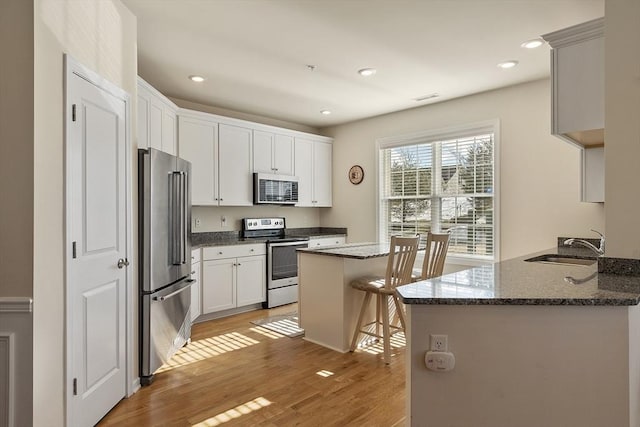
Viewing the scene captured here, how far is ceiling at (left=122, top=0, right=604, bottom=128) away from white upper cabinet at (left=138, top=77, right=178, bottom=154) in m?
0.27

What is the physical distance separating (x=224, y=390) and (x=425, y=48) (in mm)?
3070

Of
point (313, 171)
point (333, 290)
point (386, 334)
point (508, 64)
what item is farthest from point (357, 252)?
point (313, 171)

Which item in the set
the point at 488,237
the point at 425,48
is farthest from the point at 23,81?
the point at 488,237

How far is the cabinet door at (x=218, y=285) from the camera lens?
13.8 feet

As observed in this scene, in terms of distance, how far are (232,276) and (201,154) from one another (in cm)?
149

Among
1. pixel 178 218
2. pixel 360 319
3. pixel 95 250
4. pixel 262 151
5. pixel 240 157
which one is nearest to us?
pixel 95 250

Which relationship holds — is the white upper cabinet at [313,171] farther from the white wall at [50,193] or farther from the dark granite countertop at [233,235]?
the white wall at [50,193]

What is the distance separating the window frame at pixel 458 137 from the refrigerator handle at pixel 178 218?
9.71 feet

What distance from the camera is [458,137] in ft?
14.9

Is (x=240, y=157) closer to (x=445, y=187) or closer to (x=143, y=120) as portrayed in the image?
(x=143, y=120)

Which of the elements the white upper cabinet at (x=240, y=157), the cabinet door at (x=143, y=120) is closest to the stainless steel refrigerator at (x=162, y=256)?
the cabinet door at (x=143, y=120)

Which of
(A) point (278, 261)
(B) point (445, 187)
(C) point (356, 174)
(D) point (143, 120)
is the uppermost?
(D) point (143, 120)

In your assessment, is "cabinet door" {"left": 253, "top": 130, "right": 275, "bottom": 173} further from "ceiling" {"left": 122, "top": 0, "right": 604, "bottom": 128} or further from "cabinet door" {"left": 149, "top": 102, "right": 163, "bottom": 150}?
"cabinet door" {"left": 149, "top": 102, "right": 163, "bottom": 150}

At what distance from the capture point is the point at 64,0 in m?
1.92
